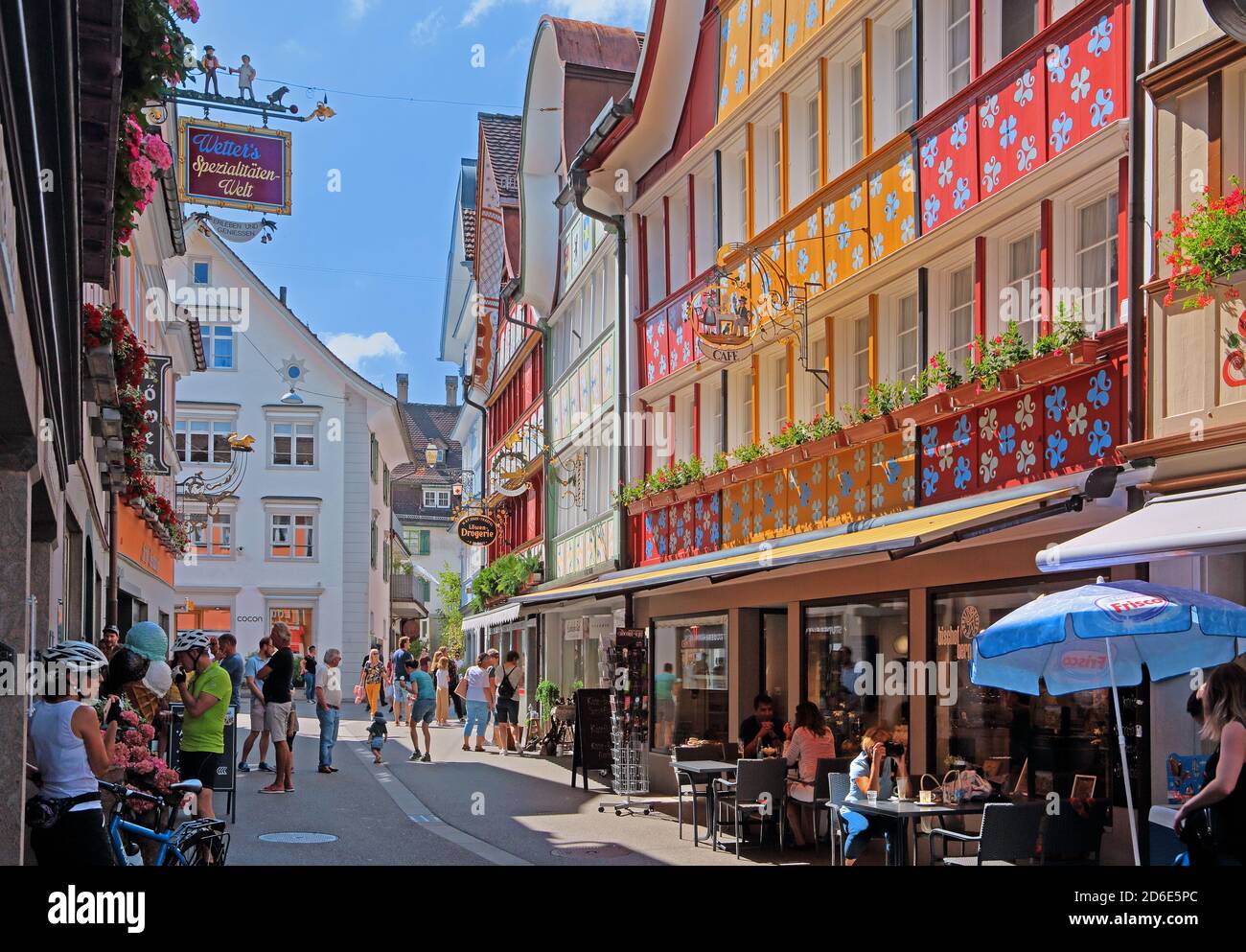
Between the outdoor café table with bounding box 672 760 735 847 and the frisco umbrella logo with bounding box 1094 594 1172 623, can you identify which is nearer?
the frisco umbrella logo with bounding box 1094 594 1172 623

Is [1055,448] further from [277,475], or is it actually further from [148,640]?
[277,475]

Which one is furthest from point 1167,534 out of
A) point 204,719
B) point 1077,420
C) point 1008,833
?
point 204,719

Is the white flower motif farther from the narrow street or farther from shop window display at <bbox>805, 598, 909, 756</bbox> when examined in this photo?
A: the narrow street

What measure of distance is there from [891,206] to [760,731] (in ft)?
17.3

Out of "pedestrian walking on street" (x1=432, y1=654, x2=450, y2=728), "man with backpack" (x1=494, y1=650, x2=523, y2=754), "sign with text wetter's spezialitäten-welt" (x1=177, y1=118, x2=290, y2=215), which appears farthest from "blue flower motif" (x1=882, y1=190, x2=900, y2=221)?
"pedestrian walking on street" (x1=432, y1=654, x2=450, y2=728)

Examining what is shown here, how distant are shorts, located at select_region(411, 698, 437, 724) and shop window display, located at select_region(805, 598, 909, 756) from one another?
7.86 m

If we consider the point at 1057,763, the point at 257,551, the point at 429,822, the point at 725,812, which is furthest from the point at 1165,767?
the point at 257,551

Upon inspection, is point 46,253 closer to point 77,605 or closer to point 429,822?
point 77,605

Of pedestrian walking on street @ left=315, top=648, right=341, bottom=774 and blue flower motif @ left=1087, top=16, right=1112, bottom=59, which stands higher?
blue flower motif @ left=1087, top=16, right=1112, bottom=59

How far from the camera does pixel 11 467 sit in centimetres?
730

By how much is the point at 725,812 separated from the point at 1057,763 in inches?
197

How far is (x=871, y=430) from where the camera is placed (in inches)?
537

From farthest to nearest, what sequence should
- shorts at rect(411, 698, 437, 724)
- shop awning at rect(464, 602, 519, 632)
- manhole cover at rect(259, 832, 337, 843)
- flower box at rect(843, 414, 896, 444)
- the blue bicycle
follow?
shop awning at rect(464, 602, 519, 632)
shorts at rect(411, 698, 437, 724)
flower box at rect(843, 414, 896, 444)
manhole cover at rect(259, 832, 337, 843)
the blue bicycle

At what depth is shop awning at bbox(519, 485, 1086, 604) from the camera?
9977 millimetres
